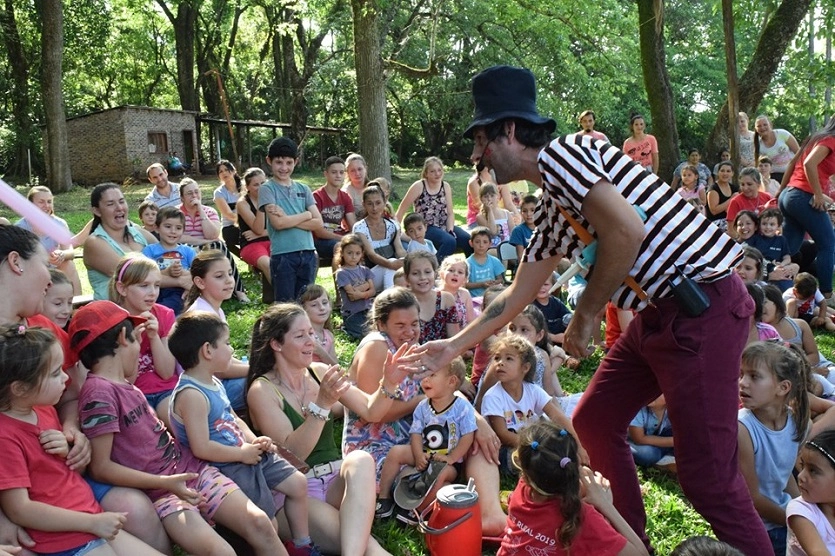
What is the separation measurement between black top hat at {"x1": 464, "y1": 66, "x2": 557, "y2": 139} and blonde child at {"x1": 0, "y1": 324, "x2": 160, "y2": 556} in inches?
64.9

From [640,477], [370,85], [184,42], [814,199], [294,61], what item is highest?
[184,42]

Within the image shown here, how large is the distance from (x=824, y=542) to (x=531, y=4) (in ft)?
45.3

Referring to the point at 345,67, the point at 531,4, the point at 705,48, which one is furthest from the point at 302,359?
the point at 705,48

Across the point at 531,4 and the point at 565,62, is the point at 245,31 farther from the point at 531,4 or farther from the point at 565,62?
the point at 531,4

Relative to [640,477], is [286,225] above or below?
above

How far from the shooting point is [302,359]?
11.7 feet

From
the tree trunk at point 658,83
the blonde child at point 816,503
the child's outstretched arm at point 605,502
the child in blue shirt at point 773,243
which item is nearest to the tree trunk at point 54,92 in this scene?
the tree trunk at point 658,83

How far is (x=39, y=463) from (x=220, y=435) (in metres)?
0.75

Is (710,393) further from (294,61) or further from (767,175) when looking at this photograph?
(294,61)

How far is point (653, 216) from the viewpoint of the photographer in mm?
2574

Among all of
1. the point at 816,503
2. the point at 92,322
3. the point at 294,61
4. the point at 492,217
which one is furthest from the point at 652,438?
the point at 294,61

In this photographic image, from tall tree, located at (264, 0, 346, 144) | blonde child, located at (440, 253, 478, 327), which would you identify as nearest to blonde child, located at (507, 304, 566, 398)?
blonde child, located at (440, 253, 478, 327)

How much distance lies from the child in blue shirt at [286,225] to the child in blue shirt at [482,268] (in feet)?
4.92

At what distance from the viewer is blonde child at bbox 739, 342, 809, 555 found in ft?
11.5
